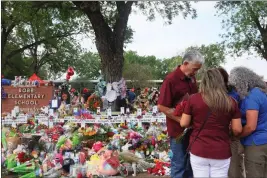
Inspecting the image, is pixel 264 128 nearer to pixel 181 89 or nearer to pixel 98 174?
pixel 181 89

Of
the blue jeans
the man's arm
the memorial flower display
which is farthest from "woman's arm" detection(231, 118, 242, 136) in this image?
the memorial flower display

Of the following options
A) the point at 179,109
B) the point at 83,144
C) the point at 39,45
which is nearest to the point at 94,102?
the point at 83,144

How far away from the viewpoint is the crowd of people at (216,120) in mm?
3141

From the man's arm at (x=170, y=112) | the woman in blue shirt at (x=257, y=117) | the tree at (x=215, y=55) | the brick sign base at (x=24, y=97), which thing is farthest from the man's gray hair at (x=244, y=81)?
the tree at (x=215, y=55)

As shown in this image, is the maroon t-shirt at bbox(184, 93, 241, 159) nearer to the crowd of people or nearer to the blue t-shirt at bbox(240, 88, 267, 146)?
the crowd of people

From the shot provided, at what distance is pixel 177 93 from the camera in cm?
376

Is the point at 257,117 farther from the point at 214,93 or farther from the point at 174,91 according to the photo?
the point at 174,91

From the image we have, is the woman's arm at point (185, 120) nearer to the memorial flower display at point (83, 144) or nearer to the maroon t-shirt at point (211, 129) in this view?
the maroon t-shirt at point (211, 129)

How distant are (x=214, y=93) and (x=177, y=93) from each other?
0.68 meters

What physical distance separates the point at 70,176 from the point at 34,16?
10.5 m

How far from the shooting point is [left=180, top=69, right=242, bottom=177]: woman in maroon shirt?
10.2ft

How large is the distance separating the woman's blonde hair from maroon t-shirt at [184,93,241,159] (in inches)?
1.6

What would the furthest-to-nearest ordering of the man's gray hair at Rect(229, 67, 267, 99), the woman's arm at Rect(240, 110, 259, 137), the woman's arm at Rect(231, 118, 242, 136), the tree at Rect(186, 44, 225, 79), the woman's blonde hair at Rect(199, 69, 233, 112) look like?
1. the tree at Rect(186, 44, 225, 79)
2. the man's gray hair at Rect(229, 67, 267, 99)
3. the woman's arm at Rect(240, 110, 259, 137)
4. the woman's arm at Rect(231, 118, 242, 136)
5. the woman's blonde hair at Rect(199, 69, 233, 112)

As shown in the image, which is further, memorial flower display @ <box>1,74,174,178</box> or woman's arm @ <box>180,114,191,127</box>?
memorial flower display @ <box>1,74,174,178</box>
